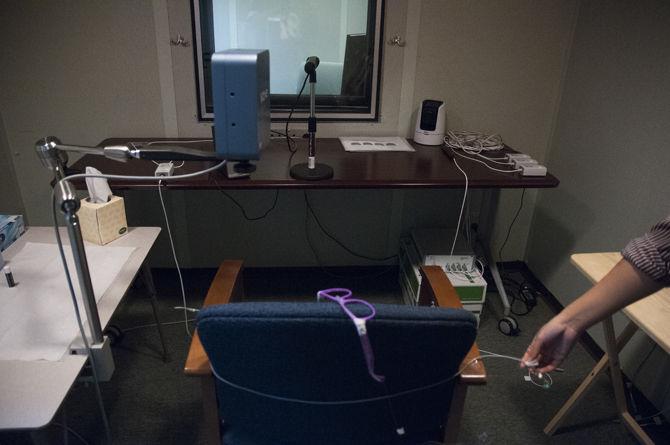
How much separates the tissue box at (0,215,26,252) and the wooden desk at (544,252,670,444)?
175 centimetres

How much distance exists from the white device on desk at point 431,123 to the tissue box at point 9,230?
1700 millimetres

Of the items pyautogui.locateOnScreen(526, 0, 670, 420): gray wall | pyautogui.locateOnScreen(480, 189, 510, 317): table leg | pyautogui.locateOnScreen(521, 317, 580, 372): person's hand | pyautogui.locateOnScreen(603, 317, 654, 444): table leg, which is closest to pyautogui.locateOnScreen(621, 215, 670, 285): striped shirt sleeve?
pyautogui.locateOnScreen(521, 317, 580, 372): person's hand

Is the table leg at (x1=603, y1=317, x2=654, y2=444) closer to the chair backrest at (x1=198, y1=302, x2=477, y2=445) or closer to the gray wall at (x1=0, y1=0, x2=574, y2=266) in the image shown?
the chair backrest at (x1=198, y1=302, x2=477, y2=445)

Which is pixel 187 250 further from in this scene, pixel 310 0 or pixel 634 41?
pixel 634 41

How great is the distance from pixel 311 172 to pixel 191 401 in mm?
1008

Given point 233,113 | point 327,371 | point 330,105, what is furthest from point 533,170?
point 327,371

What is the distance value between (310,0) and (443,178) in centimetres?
106

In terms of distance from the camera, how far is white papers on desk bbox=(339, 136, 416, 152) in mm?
2086

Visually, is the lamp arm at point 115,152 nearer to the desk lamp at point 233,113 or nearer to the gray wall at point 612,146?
the desk lamp at point 233,113

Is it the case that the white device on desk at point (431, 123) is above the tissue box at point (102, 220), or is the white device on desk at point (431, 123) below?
above

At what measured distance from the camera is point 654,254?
2.61ft

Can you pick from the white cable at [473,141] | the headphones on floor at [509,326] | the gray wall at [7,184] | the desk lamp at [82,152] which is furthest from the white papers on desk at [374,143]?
the gray wall at [7,184]

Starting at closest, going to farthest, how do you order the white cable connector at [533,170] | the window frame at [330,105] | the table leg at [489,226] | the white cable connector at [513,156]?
the white cable connector at [533,170], the white cable connector at [513,156], the window frame at [330,105], the table leg at [489,226]

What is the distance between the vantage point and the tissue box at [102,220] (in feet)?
4.47
